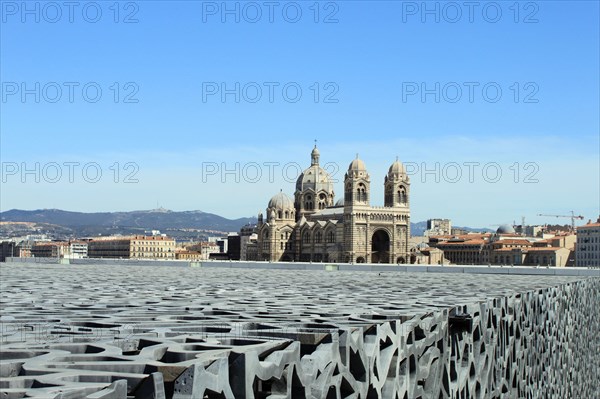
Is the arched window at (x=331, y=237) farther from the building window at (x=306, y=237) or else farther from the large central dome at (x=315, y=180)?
the large central dome at (x=315, y=180)

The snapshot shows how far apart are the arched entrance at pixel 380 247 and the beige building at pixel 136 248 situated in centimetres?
5166

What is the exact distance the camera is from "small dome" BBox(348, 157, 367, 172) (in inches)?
4018

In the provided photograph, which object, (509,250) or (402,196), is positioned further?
(509,250)

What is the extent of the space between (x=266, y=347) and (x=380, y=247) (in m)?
96.1

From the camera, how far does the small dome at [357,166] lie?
102062mm

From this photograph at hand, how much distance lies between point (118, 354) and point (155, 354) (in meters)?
0.32

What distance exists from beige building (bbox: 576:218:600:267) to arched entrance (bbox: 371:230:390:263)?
2983 cm

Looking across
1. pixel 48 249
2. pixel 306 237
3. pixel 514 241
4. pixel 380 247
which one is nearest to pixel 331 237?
pixel 306 237

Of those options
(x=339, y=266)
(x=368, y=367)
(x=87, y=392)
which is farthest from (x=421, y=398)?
(x=339, y=266)

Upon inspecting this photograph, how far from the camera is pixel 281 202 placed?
111438 millimetres

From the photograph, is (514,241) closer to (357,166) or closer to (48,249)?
(357,166)

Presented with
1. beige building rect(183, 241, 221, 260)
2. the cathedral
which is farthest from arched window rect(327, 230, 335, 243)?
beige building rect(183, 241, 221, 260)

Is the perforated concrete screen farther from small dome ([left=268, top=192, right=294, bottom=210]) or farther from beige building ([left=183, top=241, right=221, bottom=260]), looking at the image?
beige building ([left=183, top=241, right=221, bottom=260])

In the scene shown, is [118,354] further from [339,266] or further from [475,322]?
[339,266]
